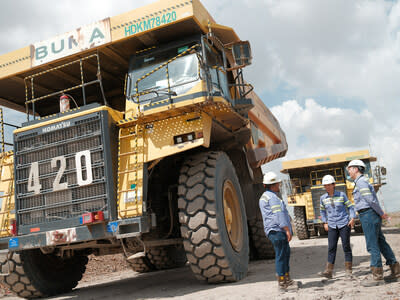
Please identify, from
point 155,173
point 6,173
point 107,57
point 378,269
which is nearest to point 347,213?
point 378,269

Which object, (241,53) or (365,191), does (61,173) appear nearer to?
(241,53)

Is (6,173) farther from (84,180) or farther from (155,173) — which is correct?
(155,173)

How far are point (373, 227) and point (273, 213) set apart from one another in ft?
4.06

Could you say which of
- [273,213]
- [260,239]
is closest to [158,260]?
[260,239]

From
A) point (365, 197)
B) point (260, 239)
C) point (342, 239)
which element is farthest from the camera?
point (260, 239)

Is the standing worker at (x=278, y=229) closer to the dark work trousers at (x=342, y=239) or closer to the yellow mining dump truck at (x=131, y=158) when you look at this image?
the yellow mining dump truck at (x=131, y=158)

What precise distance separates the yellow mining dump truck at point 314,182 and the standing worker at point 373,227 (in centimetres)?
1153

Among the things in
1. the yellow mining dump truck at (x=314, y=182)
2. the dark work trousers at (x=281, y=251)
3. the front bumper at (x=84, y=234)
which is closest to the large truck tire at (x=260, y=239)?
the dark work trousers at (x=281, y=251)

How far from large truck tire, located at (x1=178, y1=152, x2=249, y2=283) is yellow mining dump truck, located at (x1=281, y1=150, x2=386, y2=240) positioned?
11.4m

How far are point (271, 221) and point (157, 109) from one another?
2.19m

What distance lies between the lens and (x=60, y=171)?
19.9 ft

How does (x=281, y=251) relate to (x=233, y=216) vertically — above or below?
below

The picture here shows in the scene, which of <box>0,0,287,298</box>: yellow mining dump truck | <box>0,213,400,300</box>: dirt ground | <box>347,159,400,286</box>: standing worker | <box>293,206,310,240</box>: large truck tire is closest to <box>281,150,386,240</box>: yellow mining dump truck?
<box>293,206,310,240</box>: large truck tire

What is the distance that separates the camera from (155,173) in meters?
6.75
